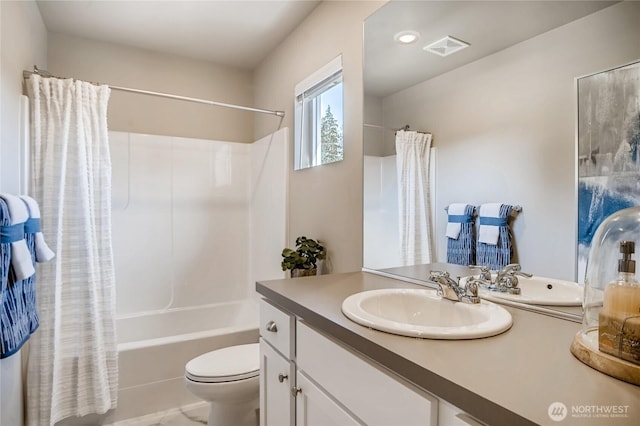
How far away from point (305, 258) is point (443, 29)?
4.17ft

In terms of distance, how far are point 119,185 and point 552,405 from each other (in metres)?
2.87

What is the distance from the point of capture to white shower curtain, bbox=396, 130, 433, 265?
55.9 inches

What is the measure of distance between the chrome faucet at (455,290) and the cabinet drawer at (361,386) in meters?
0.41

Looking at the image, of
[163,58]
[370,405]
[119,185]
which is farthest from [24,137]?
[370,405]

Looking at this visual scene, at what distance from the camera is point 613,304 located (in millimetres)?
651

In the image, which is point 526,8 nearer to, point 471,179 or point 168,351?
point 471,179

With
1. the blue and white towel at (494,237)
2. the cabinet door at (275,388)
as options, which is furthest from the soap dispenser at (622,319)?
the cabinet door at (275,388)

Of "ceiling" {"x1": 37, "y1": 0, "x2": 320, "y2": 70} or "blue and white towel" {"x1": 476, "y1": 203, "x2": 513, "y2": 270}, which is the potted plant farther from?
"ceiling" {"x1": 37, "y1": 0, "x2": 320, "y2": 70}

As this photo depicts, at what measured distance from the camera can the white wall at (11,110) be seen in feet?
4.94

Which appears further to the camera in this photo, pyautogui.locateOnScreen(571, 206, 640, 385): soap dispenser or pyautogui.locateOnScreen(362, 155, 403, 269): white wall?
pyautogui.locateOnScreen(362, 155, 403, 269): white wall

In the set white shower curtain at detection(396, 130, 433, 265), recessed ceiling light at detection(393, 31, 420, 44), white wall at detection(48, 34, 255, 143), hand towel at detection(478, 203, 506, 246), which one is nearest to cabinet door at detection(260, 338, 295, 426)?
white shower curtain at detection(396, 130, 433, 265)

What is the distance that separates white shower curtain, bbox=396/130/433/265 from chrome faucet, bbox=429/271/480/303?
0.29 meters

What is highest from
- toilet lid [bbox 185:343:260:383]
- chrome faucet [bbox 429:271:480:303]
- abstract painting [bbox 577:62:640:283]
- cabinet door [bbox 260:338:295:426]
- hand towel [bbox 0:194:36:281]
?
abstract painting [bbox 577:62:640:283]

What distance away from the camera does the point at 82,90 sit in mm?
2035
